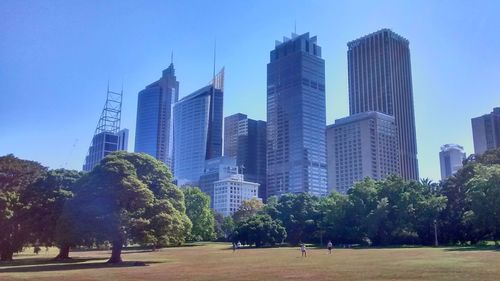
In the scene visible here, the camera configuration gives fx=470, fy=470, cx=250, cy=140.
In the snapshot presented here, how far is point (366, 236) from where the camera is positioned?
78.1m

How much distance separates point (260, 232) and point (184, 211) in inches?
1415

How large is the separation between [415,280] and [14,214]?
40.3m

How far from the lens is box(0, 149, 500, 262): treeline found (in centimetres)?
3991

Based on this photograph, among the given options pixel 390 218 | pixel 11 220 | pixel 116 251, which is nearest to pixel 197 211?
pixel 390 218

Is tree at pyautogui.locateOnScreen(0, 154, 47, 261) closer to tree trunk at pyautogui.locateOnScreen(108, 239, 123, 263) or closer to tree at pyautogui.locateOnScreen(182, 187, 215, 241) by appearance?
tree trunk at pyautogui.locateOnScreen(108, 239, 123, 263)

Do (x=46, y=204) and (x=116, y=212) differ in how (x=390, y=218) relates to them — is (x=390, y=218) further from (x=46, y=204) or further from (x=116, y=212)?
(x=46, y=204)

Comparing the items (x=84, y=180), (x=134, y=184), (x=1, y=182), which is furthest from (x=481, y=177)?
(x=1, y=182)

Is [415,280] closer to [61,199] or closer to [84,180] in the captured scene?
[84,180]

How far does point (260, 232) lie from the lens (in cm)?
8175

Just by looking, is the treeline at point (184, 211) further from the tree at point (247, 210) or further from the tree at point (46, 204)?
the tree at point (247, 210)

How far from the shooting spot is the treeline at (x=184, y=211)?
131 feet

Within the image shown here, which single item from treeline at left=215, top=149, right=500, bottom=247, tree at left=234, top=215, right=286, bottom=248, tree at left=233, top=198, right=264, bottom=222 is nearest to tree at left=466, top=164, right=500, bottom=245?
treeline at left=215, top=149, right=500, bottom=247

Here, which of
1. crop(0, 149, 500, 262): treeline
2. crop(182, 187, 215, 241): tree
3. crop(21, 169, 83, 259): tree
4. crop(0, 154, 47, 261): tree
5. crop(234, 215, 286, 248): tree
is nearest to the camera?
crop(0, 149, 500, 262): treeline

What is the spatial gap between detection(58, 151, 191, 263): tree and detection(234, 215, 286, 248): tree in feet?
131
